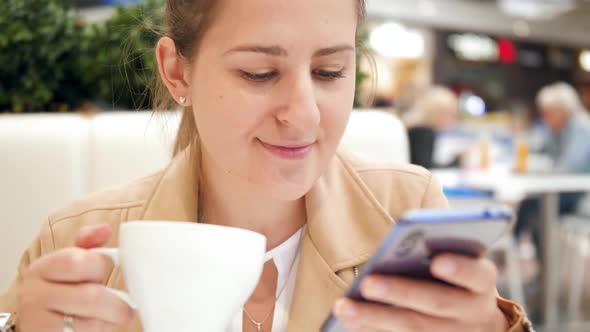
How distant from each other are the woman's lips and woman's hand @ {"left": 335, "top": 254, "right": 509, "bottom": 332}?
324mm

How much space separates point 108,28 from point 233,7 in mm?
1113

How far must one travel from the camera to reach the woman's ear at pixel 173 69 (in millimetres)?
1070

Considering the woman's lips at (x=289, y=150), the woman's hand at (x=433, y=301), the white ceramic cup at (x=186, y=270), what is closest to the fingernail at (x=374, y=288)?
the woman's hand at (x=433, y=301)

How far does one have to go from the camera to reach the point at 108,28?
6.11ft

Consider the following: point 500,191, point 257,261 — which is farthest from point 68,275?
point 500,191

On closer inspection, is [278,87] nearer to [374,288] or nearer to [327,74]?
[327,74]

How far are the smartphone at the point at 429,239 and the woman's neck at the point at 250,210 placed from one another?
51 centimetres

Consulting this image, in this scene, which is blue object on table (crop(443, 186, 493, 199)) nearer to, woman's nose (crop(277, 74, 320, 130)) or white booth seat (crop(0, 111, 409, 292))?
white booth seat (crop(0, 111, 409, 292))

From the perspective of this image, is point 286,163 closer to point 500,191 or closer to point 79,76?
point 79,76

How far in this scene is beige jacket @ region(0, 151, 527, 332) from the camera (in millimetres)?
1004

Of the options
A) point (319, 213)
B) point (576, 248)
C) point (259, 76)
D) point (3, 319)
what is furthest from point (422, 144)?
point (3, 319)

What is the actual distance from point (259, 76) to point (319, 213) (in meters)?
0.32

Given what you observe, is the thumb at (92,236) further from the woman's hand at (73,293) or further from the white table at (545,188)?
the white table at (545,188)

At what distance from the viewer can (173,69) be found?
108 centimetres
